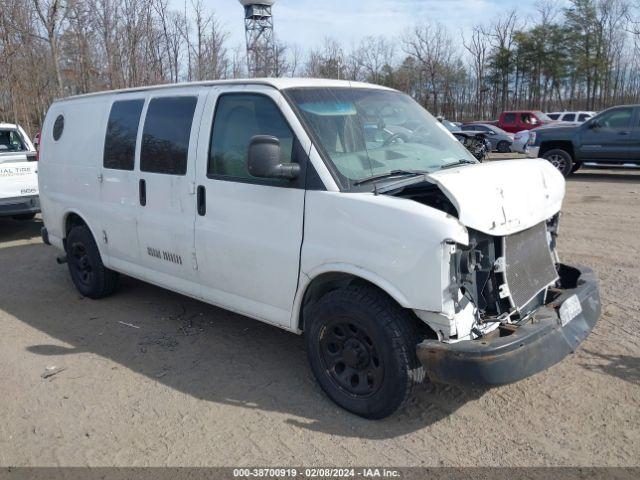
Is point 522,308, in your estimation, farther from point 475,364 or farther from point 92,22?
point 92,22

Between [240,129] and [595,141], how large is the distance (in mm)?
12787

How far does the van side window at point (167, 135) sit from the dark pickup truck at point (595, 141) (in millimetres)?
12500

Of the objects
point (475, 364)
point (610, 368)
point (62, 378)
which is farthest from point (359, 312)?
point (62, 378)

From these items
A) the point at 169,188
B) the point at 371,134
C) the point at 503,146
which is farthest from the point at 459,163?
the point at 503,146

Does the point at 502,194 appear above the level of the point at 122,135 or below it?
below

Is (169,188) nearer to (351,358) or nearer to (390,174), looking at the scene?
(390,174)

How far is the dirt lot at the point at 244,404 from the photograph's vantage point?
3.19 meters

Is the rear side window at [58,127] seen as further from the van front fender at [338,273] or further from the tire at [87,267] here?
the van front fender at [338,273]

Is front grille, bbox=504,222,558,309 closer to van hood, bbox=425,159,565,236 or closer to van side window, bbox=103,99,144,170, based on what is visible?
van hood, bbox=425,159,565,236

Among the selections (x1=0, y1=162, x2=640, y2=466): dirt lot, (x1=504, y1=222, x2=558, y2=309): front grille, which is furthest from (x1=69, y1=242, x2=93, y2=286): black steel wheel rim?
(x1=504, y1=222, x2=558, y2=309): front grille

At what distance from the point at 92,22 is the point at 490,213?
55.7ft

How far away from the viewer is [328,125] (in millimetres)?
3750

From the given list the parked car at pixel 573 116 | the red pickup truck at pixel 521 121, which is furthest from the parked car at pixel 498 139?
the parked car at pixel 573 116

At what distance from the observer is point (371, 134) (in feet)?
12.9
